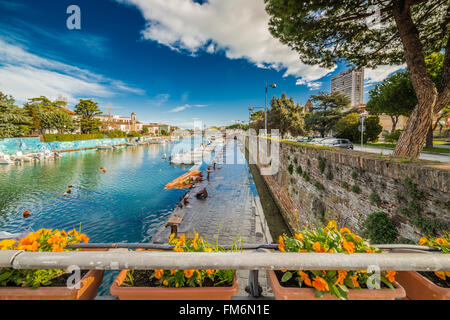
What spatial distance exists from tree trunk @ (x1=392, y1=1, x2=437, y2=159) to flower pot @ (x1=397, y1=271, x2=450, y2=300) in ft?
16.0

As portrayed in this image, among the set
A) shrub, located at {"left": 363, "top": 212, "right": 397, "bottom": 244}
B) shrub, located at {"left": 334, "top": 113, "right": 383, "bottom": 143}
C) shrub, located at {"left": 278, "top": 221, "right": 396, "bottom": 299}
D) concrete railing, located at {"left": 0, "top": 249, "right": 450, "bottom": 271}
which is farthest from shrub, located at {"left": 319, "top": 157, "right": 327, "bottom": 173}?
shrub, located at {"left": 334, "top": 113, "right": 383, "bottom": 143}

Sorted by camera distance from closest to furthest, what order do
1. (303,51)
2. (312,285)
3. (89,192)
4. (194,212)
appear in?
(312,285)
(303,51)
(194,212)
(89,192)

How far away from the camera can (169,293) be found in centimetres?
115

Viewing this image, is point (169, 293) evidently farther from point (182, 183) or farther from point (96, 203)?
point (182, 183)

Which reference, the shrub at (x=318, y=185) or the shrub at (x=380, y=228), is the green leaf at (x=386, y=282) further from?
the shrub at (x=318, y=185)

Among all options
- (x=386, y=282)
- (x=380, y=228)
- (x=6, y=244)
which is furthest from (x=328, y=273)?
(x=380, y=228)

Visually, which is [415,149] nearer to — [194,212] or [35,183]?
[194,212]

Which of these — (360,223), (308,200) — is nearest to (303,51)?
(308,200)

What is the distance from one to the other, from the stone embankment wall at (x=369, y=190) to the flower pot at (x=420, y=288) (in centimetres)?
242

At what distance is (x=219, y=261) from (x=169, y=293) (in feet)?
1.37

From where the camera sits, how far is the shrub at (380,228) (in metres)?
3.57

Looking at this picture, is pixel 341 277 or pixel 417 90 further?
pixel 417 90

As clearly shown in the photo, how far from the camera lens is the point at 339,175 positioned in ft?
16.7
